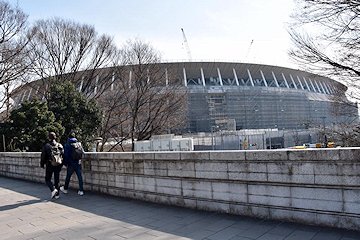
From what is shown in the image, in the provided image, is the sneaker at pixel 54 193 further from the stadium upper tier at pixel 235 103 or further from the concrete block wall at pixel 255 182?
the stadium upper tier at pixel 235 103

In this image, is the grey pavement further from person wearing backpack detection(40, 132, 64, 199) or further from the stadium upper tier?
the stadium upper tier

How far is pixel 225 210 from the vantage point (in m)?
5.71

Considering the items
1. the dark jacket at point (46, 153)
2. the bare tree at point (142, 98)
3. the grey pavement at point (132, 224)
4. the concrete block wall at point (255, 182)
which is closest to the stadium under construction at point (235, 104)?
the bare tree at point (142, 98)

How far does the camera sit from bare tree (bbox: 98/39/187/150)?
84.6ft

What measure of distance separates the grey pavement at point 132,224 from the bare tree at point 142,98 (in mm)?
18682

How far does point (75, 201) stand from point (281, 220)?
5.25 meters

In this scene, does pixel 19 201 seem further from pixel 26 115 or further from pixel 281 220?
pixel 26 115

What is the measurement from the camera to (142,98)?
25969 millimetres

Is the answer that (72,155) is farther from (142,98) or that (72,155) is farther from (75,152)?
(142,98)

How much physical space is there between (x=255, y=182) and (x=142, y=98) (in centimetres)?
2141

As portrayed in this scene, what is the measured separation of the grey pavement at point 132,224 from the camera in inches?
175

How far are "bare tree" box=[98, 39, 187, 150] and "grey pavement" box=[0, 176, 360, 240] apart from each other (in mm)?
18682

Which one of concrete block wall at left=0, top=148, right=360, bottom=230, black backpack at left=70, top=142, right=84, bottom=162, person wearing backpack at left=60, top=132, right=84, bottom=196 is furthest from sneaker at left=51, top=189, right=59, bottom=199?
concrete block wall at left=0, top=148, right=360, bottom=230

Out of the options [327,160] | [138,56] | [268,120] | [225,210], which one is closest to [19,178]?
[225,210]
